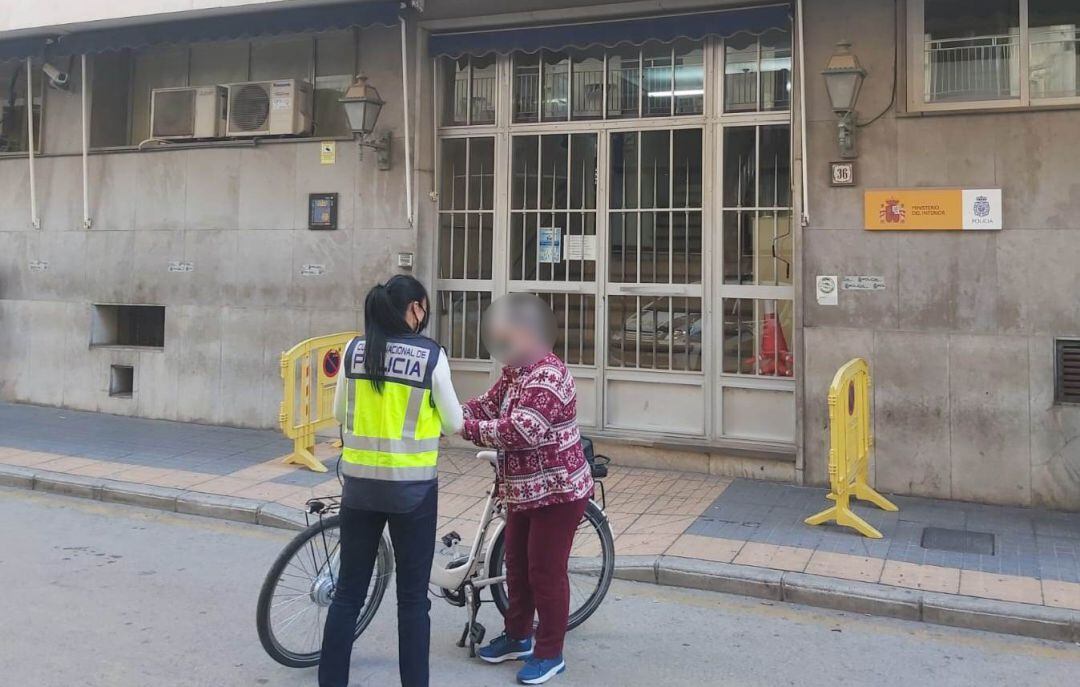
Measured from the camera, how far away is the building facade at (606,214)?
730 centimetres

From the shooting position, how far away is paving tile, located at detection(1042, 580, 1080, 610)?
5027 millimetres

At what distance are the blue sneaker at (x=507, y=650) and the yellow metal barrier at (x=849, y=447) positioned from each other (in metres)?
2.76

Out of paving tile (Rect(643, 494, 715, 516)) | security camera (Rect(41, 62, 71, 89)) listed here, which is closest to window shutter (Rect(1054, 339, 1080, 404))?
paving tile (Rect(643, 494, 715, 516))

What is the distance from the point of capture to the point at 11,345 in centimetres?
1116

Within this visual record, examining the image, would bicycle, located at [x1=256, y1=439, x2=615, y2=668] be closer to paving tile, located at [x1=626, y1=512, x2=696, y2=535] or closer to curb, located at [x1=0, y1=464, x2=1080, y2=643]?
curb, located at [x1=0, y1=464, x2=1080, y2=643]

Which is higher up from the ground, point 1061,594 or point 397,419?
point 397,419

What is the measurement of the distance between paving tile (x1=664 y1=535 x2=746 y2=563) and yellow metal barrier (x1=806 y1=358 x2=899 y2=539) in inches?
32.0

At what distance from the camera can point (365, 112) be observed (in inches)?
354

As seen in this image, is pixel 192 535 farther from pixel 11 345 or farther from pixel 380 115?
pixel 11 345

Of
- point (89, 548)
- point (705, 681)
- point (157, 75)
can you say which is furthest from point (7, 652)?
point (157, 75)

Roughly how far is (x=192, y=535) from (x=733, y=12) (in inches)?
247

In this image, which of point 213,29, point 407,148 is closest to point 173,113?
point 213,29

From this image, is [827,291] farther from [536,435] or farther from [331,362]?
[536,435]

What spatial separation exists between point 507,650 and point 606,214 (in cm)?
534
